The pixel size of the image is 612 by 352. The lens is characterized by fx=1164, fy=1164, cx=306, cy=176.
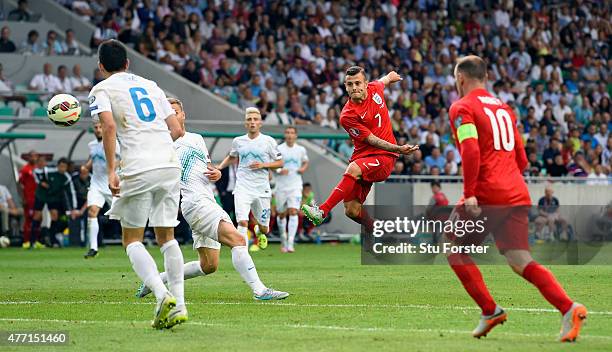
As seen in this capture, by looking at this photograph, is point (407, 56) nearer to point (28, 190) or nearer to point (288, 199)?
point (288, 199)

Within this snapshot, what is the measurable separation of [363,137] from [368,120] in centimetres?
24

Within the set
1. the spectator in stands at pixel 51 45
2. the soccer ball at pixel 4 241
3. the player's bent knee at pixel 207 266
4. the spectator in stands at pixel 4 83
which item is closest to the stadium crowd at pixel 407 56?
the spectator in stands at pixel 51 45

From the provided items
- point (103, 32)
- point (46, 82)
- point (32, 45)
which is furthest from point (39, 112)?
point (103, 32)

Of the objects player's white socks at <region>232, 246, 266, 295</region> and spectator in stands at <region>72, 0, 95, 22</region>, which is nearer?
player's white socks at <region>232, 246, 266, 295</region>

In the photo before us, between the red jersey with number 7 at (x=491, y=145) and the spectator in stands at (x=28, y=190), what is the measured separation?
18730 mm

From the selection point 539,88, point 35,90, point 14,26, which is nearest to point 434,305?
point 35,90

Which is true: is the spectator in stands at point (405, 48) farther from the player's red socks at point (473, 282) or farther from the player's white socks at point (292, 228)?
the player's red socks at point (473, 282)

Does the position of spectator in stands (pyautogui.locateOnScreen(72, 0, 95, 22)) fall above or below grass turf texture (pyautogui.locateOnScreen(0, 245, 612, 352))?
above

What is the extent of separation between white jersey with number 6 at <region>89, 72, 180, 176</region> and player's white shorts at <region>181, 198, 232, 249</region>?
2.37 metres

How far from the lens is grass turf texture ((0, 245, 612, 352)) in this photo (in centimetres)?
888

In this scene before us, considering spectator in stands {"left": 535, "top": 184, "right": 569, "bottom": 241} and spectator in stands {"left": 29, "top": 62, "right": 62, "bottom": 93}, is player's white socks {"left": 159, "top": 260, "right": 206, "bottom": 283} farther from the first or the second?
spectator in stands {"left": 29, "top": 62, "right": 62, "bottom": 93}

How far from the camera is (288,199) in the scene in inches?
1001

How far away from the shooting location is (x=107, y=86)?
32.4ft

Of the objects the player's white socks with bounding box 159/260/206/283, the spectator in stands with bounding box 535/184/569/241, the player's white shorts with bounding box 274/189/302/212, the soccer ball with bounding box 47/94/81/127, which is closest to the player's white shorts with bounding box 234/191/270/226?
the player's white shorts with bounding box 274/189/302/212
